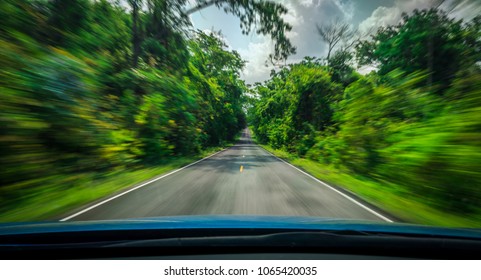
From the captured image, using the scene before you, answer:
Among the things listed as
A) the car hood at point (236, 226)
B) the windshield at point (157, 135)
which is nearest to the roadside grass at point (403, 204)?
the windshield at point (157, 135)

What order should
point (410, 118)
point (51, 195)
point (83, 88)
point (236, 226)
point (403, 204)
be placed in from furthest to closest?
point (410, 118)
point (83, 88)
point (51, 195)
point (403, 204)
point (236, 226)

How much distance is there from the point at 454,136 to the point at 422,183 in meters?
1.42

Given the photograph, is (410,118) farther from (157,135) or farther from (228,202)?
(157,135)

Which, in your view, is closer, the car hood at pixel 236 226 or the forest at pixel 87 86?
the car hood at pixel 236 226

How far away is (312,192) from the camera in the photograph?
7.94 metres

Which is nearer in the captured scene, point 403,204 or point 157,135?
point 403,204

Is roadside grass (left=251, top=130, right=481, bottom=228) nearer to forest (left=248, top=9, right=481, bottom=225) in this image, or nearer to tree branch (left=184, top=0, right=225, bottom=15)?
forest (left=248, top=9, right=481, bottom=225)

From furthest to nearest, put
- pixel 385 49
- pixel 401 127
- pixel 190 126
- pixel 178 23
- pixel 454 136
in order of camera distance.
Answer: pixel 385 49 < pixel 190 126 < pixel 178 23 < pixel 401 127 < pixel 454 136

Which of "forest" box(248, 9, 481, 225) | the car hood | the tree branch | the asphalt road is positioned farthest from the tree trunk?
the car hood

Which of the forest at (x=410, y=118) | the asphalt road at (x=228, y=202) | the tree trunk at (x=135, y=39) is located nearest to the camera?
the asphalt road at (x=228, y=202)

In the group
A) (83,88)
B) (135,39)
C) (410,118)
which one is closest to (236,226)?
(83,88)

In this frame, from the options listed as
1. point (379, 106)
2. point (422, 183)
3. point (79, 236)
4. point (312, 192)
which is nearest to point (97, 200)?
point (79, 236)

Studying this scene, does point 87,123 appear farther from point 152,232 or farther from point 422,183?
point 422,183

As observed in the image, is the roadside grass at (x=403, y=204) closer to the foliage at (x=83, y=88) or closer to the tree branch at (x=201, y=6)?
the foliage at (x=83, y=88)
